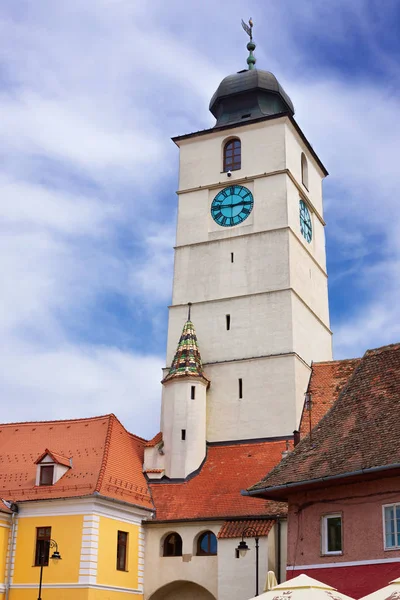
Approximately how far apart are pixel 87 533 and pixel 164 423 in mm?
7034

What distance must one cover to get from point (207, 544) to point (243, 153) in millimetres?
19224

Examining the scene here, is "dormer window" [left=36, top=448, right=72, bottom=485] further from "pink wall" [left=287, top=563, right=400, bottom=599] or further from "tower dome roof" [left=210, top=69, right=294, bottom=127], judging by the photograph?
"tower dome roof" [left=210, top=69, right=294, bottom=127]

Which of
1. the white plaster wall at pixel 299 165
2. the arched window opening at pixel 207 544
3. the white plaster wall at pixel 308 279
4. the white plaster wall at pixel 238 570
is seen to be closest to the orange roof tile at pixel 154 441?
the arched window opening at pixel 207 544

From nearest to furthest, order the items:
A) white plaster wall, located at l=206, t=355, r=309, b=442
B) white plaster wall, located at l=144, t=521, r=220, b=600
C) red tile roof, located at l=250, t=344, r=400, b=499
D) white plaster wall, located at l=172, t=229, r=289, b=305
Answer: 1. red tile roof, located at l=250, t=344, r=400, b=499
2. white plaster wall, located at l=144, t=521, r=220, b=600
3. white plaster wall, located at l=206, t=355, r=309, b=442
4. white plaster wall, located at l=172, t=229, r=289, b=305

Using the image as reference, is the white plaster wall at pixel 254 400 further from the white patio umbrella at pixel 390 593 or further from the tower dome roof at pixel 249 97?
the white patio umbrella at pixel 390 593

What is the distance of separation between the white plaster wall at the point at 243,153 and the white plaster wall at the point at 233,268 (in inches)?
144

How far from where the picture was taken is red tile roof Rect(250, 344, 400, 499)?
1956cm

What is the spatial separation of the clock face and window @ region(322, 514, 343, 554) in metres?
21.3

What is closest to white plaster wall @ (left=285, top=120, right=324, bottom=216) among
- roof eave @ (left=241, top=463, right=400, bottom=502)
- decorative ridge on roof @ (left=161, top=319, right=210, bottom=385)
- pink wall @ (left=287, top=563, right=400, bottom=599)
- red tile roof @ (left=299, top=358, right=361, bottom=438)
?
decorative ridge on roof @ (left=161, top=319, right=210, bottom=385)

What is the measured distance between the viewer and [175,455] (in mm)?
32531

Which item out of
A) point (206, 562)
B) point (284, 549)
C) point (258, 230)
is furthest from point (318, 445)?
point (258, 230)

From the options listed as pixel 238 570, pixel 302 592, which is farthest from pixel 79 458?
pixel 302 592

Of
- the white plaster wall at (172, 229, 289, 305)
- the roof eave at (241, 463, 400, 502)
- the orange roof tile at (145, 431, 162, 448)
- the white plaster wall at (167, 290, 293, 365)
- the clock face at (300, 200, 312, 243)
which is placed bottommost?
the roof eave at (241, 463, 400, 502)

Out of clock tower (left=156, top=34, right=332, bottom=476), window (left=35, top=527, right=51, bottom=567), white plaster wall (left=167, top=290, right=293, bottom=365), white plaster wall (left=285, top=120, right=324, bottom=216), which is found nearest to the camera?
window (left=35, top=527, right=51, bottom=567)
